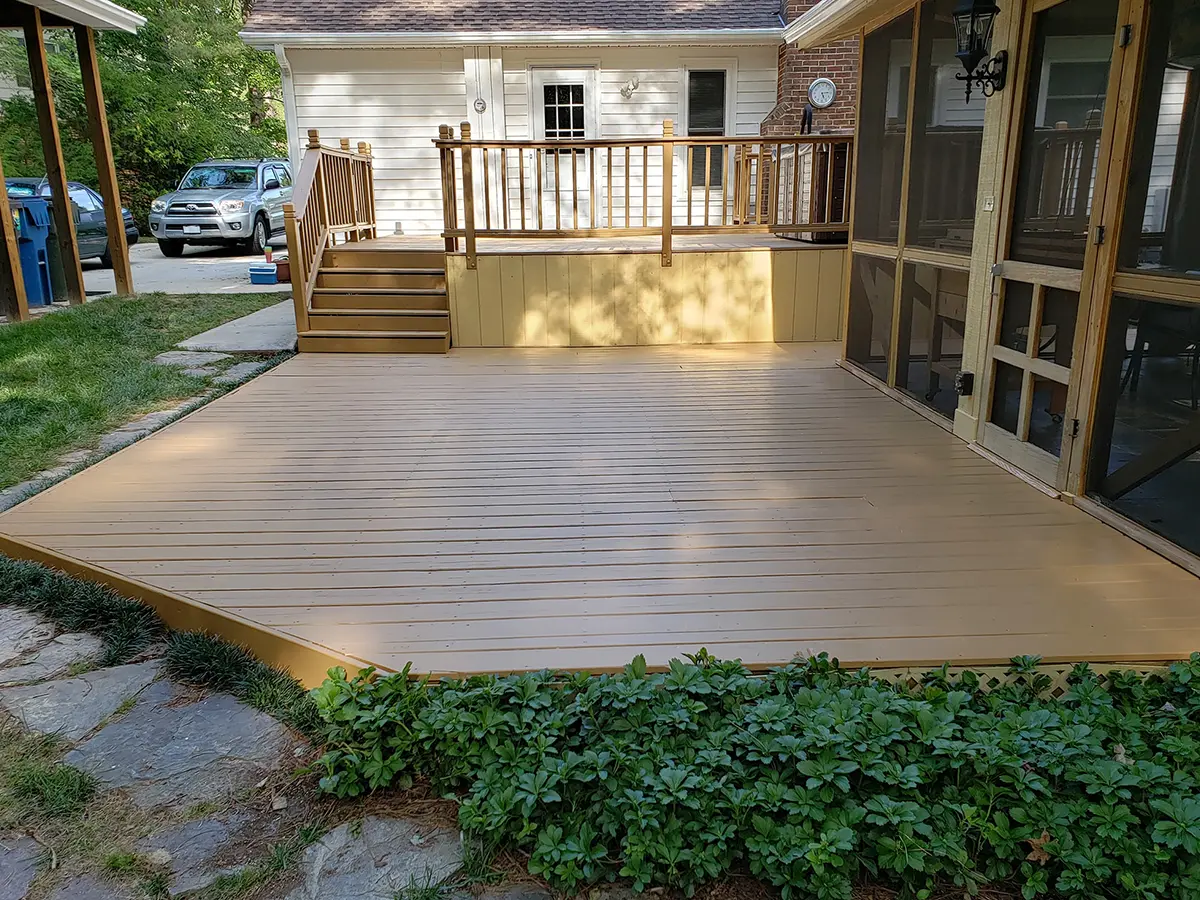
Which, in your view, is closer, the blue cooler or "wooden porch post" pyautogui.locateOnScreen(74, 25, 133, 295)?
"wooden porch post" pyautogui.locateOnScreen(74, 25, 133, 295)

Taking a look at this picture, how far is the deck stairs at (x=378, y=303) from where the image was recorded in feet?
22.5

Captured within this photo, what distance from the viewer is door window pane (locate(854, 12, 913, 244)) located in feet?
16.5

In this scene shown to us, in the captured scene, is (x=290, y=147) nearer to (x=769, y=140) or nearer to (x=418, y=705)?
(x=769, y=140)

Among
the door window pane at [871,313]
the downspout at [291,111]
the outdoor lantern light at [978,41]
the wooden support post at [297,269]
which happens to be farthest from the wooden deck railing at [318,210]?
the outdoor lantern light at [978,41]

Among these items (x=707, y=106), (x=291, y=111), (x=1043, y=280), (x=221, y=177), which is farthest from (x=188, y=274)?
(x=1043, y=280)

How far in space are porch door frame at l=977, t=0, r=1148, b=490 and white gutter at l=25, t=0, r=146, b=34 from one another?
7.89 meters

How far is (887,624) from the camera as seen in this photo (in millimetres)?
2467

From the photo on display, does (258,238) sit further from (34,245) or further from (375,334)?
(375,334)

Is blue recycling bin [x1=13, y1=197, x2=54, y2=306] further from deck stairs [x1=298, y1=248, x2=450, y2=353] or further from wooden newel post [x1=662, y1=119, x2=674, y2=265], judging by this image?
wooden newel post [x1=662, y1=119, x2=674, y2=265]

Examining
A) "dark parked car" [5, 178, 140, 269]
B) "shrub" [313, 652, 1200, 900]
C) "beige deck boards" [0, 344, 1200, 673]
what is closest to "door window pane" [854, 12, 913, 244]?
"beige deck boards" [0, 344, 1200, 673]

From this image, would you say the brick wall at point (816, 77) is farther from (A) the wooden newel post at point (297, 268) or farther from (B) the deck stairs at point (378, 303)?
(A) the wooden newel post at point (297, 268)

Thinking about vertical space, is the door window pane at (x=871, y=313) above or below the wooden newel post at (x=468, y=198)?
below

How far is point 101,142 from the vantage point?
8500 mm

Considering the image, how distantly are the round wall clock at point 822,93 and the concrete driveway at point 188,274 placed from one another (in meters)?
6.47
